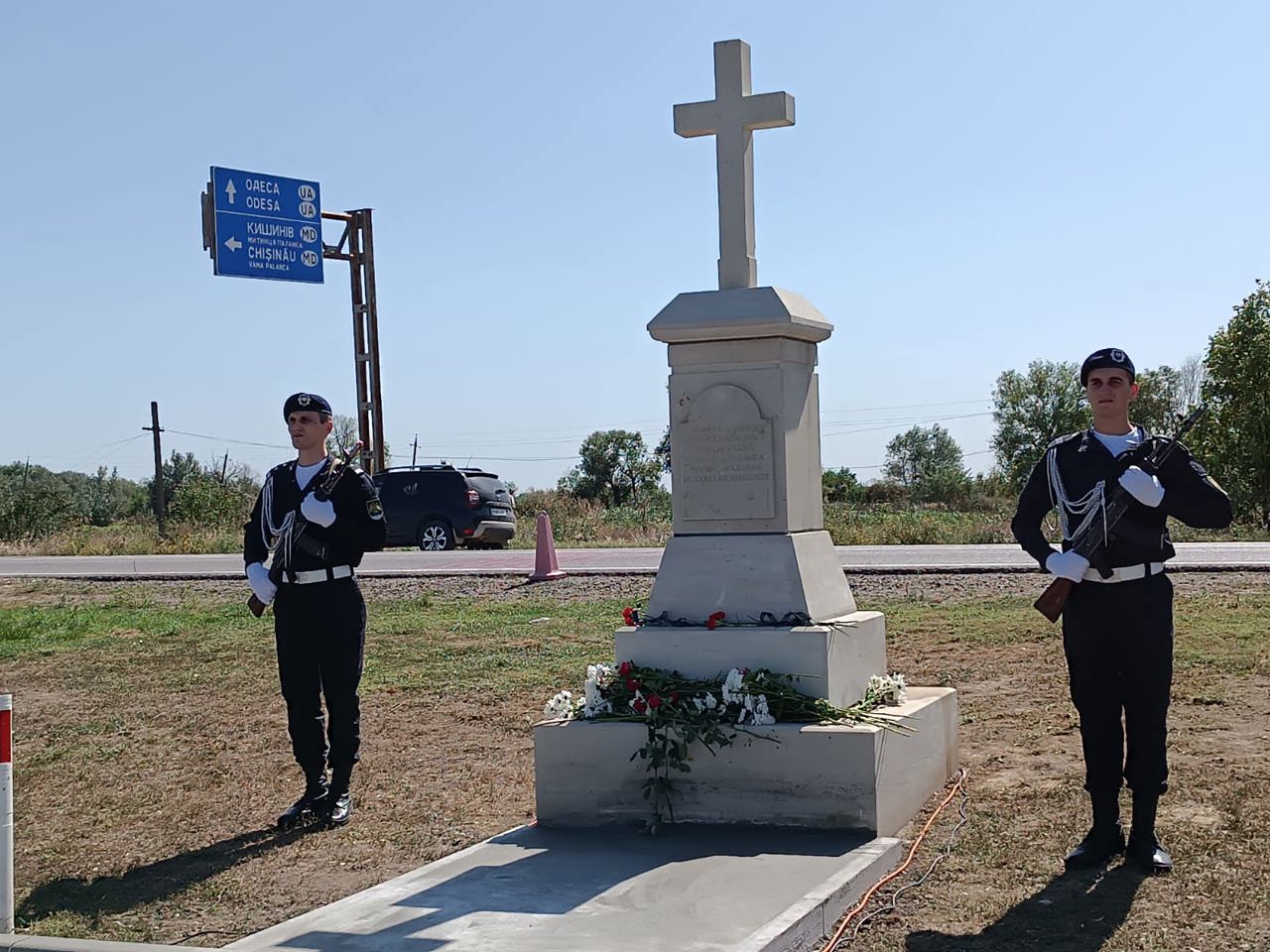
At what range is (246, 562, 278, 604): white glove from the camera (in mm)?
6383

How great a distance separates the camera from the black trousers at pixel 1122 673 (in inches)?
200

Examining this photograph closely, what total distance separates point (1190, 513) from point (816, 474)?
1.99 metres

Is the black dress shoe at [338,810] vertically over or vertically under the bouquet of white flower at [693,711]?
under

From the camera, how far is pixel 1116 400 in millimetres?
5207

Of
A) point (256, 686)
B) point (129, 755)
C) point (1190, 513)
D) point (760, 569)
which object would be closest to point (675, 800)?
point (760, 569)

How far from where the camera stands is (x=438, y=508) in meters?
24.3

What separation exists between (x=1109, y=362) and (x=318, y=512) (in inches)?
131

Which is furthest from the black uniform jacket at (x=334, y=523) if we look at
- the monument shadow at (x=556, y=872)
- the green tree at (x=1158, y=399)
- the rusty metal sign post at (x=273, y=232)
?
the green tree at (x=1158, y=399)

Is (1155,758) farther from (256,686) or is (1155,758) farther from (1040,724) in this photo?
(256,686)

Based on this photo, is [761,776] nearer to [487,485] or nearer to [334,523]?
[334,523]

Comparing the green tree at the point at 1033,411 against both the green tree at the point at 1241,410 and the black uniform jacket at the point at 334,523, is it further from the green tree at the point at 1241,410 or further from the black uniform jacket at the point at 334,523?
the black uniform jacket at the point at 334,523

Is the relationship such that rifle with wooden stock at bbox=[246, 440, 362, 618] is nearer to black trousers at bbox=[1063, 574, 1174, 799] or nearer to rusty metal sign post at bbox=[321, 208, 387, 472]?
black trousers at bbox=[1063, 574, 1174, 799]

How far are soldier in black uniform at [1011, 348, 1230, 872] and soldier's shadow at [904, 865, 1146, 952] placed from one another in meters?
0.19

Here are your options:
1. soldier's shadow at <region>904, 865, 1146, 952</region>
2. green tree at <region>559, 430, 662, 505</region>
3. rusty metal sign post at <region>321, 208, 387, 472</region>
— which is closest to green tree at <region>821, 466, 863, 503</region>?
green tree at <region>559, 430, 662, 505</region>
